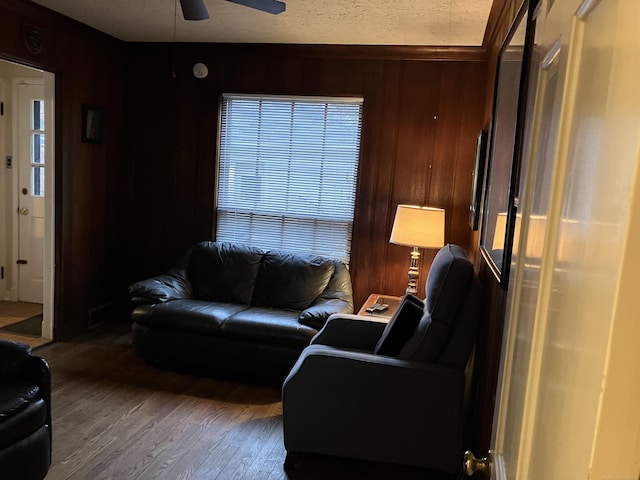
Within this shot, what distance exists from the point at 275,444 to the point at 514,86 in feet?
6.97

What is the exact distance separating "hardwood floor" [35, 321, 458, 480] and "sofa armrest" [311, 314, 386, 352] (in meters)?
0.59

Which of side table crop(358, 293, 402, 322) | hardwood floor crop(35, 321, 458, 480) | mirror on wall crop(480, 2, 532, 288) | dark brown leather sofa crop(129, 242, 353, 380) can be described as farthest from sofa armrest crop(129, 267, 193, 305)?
mirror on wall crop(480, 2, 532, 288)

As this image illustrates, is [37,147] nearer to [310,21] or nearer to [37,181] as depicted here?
[37,181]

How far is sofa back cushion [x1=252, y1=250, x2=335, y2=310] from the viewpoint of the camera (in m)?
4.10

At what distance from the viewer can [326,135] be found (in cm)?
433

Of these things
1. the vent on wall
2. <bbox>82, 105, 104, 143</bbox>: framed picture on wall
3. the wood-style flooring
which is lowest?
the wood-style flooring

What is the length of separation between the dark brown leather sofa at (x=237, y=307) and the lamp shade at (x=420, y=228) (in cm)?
68

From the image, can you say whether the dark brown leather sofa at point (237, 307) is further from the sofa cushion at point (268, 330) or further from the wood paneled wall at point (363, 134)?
the wood paneled wall at point (363, 134)

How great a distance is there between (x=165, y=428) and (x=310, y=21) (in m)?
2.71

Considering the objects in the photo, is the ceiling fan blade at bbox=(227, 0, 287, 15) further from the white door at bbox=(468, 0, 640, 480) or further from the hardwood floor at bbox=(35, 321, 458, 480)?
the hardwood floor at bbox=(35, 321, 458, 480)

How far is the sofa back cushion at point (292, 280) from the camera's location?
410 centimetres

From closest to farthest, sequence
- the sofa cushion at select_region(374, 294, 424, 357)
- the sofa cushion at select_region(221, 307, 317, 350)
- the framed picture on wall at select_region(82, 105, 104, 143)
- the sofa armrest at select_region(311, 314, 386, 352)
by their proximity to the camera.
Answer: the sofa cushion at select_region(374, 294, 424, 357) → the sofa armrest at select_region(311, 314, 386, 352) → the sofa cushion at select_region(221, 307, 317, 350) → the framed picture on wall at select_region(82, 105, 104, 143)

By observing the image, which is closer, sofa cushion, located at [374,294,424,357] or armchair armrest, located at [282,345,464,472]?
armchair armrest, located at [282,345,464,472]

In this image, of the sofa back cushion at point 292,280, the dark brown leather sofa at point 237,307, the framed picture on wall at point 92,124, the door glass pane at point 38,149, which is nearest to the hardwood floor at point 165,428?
the dark brown leather sofa at point 237,307
